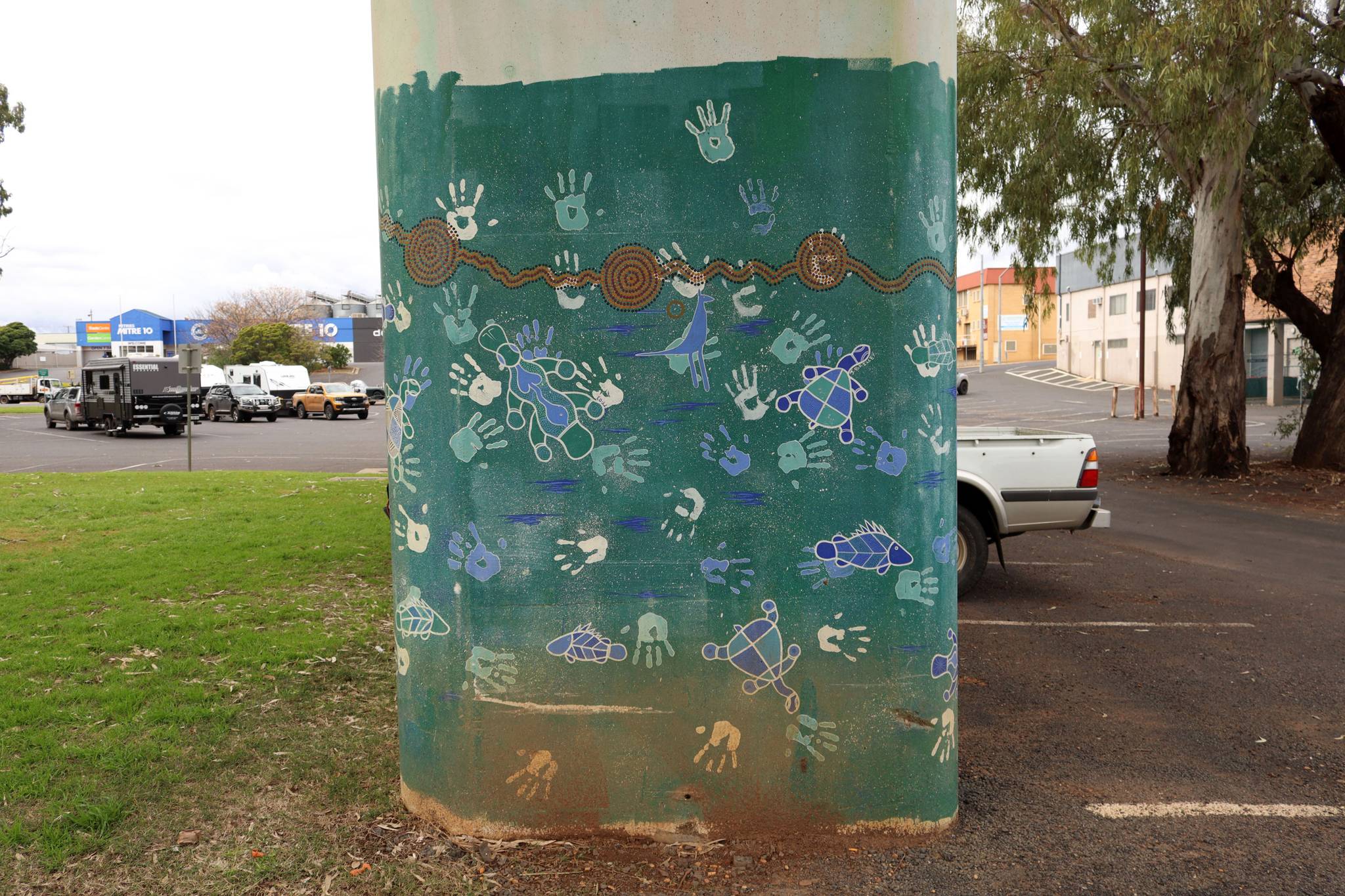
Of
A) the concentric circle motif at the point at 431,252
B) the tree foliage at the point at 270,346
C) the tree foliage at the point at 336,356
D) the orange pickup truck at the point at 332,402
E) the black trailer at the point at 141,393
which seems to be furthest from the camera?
the tree foliage at the point at 336,356

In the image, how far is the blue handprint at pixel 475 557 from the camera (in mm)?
3854

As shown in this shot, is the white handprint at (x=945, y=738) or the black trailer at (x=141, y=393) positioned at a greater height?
the black trailer at (x=141, y=393)

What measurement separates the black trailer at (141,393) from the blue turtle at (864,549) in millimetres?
31255

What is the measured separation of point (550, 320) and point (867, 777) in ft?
6.72

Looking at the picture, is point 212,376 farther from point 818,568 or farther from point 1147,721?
point 818,568

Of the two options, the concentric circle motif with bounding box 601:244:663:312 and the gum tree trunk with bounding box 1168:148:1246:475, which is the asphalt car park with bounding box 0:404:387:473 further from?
the concentric circle motif with bounding box 601:244:663:312

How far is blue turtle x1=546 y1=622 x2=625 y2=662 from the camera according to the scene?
3844 millimetres

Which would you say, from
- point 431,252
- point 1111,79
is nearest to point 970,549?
point 431,252

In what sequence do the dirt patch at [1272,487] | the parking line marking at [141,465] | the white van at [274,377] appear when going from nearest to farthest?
the dirt patch at [1272,487] → the parking line marking at [141,465] → the white van at [274,377]

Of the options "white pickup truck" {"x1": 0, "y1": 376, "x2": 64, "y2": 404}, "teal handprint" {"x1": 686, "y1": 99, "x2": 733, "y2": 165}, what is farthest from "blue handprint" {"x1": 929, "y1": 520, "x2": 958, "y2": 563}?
"white pickup truck" {"x1": 0, "y1": 376, "x2": 64, "y2": 404}

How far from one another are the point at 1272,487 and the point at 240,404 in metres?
36.1

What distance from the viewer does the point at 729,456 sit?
12.5 feet

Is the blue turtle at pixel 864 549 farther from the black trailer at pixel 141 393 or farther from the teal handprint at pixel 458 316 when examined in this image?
the black trailer at pixel 141 393

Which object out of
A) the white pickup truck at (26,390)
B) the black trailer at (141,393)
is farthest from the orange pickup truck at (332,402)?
the white pickup truck at (26,390)
